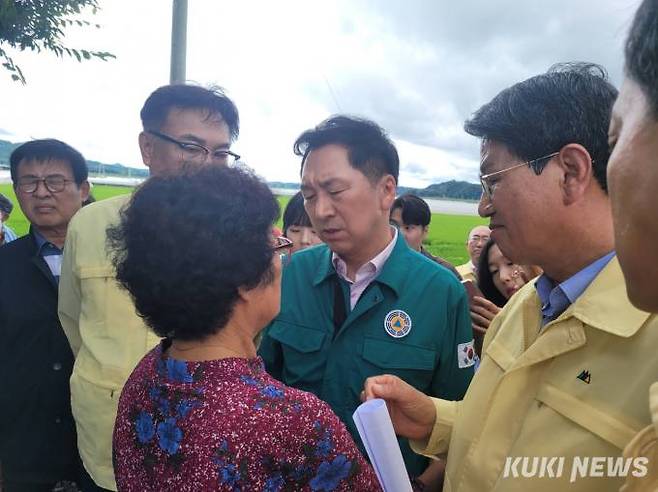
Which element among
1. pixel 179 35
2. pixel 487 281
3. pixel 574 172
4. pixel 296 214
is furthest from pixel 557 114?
pixel 179 35

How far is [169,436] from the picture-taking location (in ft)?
3.98

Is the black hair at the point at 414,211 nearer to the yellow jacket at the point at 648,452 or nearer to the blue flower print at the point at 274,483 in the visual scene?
the blue flower print at the point at 274,483

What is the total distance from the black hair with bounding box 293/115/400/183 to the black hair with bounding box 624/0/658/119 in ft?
5.78

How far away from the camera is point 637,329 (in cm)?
119

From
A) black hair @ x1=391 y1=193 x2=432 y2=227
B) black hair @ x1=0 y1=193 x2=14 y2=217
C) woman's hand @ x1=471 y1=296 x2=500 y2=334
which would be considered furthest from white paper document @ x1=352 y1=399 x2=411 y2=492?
black hair @ x1=0 y1=193 x2=14 y2=217

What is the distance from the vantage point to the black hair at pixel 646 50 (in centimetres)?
68

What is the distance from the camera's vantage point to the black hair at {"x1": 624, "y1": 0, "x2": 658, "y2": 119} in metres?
0.68

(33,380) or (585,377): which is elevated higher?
(585,377)

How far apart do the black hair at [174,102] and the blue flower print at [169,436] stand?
1.83 meters

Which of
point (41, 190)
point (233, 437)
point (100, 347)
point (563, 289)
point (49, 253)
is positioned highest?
point (563, 289)

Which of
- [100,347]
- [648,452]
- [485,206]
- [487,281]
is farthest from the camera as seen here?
[487,281]

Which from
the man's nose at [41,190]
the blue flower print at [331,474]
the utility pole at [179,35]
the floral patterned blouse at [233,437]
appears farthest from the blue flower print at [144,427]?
the utility pole at [179,35]

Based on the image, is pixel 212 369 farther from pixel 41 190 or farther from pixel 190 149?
pixel 41 190

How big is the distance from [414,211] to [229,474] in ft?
16.6
